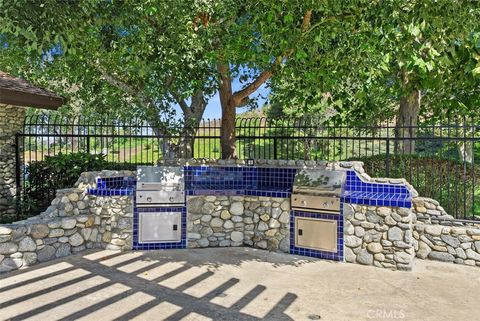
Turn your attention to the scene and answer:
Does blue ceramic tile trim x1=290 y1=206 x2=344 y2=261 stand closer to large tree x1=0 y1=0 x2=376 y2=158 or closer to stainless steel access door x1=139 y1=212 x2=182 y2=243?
stainless steel access door x1=139 y1=212 x2=182 y2=243

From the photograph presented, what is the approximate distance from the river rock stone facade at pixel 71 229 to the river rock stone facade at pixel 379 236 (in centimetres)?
389

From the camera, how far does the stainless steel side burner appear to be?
245 inches

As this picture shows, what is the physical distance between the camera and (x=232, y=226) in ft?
23.3

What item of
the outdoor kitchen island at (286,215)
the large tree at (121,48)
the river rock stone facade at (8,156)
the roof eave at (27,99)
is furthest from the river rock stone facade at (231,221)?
the river rock stone facade at (8,156)

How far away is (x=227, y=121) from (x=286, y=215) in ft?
10.3

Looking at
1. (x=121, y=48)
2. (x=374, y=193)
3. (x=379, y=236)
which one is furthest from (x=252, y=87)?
(x=379, y=236)

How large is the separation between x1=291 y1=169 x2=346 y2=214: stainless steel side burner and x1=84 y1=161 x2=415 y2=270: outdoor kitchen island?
0.07 feet

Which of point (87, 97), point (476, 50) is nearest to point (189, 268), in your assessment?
point (476, 50)

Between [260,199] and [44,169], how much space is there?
4963 millimetres

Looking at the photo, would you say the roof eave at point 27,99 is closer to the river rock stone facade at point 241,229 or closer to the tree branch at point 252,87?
the river rock stone facade at point 241,229

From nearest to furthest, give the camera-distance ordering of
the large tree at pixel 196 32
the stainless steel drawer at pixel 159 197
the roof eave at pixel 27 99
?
the large tree at pixel 196 32
the stainless steel drawer at pixel 159 197
the roof eave at pixel 27 99

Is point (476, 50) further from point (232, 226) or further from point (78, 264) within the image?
point (78, 264)

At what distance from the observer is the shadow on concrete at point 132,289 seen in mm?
4137

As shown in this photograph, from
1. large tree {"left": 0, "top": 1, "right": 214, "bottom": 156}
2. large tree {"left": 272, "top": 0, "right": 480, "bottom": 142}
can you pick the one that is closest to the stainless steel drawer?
large tree {"left": 0, "top": 1, "right": 214, "bottom": 156}
